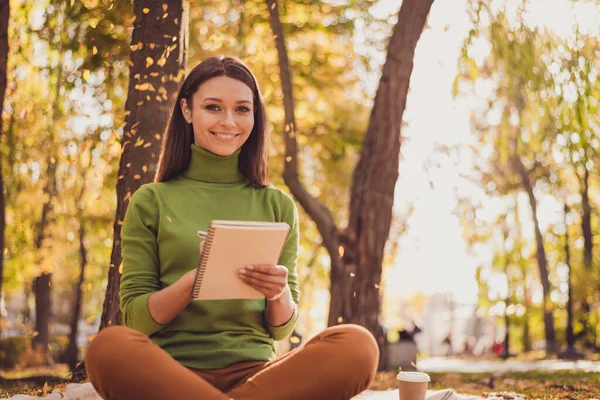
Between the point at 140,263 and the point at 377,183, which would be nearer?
the point at 140,263

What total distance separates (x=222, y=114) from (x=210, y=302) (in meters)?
0.83

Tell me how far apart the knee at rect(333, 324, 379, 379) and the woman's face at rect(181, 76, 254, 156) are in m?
1.00

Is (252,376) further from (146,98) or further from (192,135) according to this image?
(146,98)

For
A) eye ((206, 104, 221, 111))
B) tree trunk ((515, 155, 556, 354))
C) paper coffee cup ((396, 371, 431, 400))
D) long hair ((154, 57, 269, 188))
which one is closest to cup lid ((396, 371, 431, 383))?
paper coffee cup ((396, 371, 431, 400))

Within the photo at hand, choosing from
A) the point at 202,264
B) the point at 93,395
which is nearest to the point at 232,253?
the point at 202,264

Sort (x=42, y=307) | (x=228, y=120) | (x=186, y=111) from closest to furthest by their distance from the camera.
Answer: (x=228, y=120) < (x=186, y=111) < (x=42, y=307)

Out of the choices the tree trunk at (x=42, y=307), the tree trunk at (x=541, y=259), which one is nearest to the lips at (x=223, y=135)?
the tree trunk at (x=42, y=307)

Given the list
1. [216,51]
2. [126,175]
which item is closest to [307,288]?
[216,51]

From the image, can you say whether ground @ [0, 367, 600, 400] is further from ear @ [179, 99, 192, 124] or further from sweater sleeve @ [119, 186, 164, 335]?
ear @ [179, 99, 192, 124]

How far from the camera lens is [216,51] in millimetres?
8719

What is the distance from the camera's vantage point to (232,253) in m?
2.42

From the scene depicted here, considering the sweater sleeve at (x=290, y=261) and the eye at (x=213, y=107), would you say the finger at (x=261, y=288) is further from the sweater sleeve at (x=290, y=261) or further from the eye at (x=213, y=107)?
the eye at (x=213, y=107)

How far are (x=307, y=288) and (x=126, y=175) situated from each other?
31.4 feet

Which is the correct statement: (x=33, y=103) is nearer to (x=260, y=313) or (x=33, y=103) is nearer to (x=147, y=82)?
(x=147, y=82)
